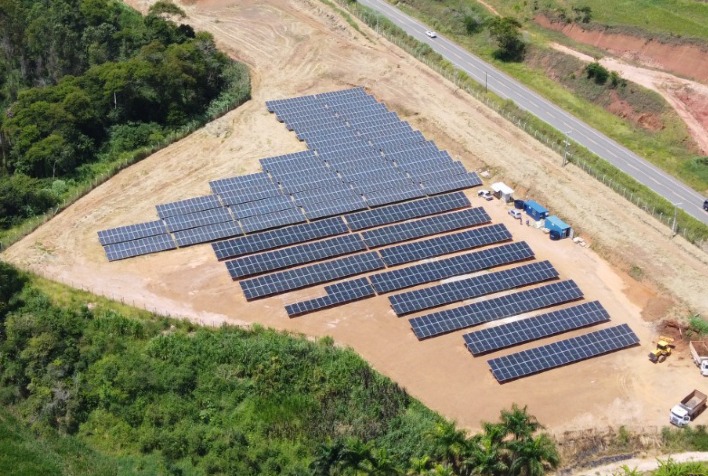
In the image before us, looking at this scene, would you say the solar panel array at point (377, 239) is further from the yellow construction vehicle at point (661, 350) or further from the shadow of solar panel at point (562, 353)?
the yellow construction vehicle at point (661, 350)

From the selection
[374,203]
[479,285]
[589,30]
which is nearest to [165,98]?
[374,203]

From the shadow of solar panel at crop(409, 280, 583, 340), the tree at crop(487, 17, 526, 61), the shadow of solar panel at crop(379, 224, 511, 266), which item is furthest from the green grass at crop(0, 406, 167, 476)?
the tree at crop(487, 17, 526, 61)

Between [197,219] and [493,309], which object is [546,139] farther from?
[197,219]

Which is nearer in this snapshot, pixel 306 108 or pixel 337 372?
pixel 337 372

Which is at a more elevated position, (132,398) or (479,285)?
(479,285)

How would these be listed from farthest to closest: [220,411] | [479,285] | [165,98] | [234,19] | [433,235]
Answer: [234,19], [165,98], [433,235], [479,285], [220,411]

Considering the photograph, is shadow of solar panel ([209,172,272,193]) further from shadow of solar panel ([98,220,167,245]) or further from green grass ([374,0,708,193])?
green grass ([374,0,708,193])

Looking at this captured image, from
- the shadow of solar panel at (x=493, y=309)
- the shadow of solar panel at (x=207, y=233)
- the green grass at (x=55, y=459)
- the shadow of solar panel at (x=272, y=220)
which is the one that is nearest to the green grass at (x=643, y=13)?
the shadow of solar panel at (x=493, y=309)

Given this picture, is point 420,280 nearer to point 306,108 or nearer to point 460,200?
point 460,200
